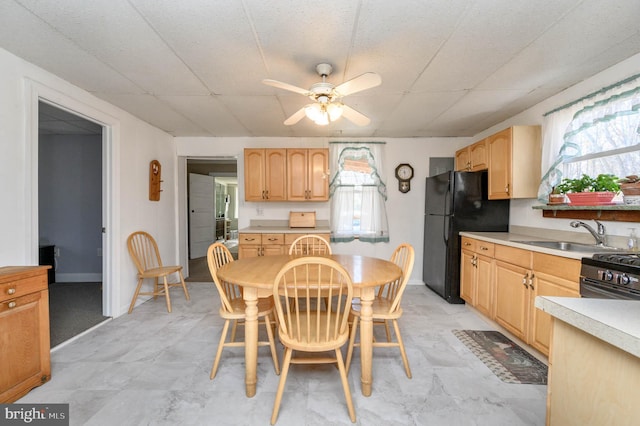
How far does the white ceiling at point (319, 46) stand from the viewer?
1421 millimetres

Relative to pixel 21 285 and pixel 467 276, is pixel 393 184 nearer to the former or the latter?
pixel 467 276

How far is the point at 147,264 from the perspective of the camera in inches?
128

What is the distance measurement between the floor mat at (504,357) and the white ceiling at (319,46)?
2.27 m

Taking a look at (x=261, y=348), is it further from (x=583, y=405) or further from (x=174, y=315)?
(x=583, y=405)

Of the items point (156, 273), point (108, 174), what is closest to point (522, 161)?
point (156, 273)

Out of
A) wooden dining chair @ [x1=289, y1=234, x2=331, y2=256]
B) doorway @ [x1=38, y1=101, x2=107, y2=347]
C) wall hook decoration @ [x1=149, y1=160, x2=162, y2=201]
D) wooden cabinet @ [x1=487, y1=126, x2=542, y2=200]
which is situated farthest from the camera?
doorway @ [x1=38, y1=101, x2=107, y2=347]

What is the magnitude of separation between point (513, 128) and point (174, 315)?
4089 mm

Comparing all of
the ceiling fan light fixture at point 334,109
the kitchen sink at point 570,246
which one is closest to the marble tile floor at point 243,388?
the kitchen sink at point 570,246

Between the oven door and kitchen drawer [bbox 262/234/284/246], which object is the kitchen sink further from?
kitchen drawer [bbox 262/234/284/246]

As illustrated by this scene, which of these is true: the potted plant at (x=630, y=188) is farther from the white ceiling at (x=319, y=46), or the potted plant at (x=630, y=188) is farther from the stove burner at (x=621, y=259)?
the white ceiling at (x=319, y=46)

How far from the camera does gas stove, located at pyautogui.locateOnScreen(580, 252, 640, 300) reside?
1.35m

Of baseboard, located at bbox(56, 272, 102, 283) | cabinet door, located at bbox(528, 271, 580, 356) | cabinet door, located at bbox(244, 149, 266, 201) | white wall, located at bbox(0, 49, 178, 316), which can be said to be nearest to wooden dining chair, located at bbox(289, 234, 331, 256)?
cabinet door, located at bbox(244, 149, 266, 201)

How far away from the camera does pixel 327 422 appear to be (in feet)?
4.65

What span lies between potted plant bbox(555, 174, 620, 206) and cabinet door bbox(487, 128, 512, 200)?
464mm
